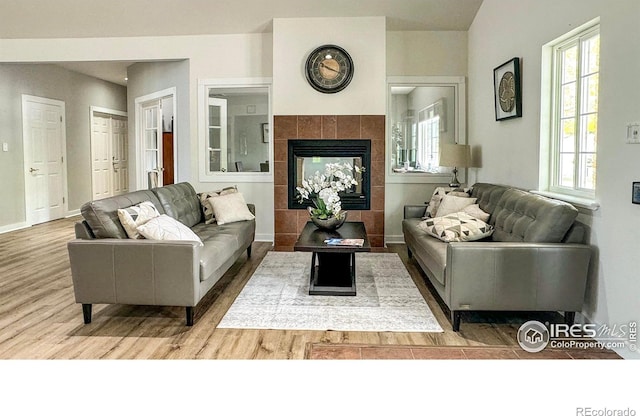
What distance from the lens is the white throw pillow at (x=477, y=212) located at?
446 cm

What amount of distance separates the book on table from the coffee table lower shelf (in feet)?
0.51

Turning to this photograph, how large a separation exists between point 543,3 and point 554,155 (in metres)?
1.15

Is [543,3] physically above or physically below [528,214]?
above

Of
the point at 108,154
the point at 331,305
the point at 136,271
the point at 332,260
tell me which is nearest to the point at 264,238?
the point at 332,260

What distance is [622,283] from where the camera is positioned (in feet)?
9.57

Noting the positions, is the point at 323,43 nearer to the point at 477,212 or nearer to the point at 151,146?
the point at 477,212

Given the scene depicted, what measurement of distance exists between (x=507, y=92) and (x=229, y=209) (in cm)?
284

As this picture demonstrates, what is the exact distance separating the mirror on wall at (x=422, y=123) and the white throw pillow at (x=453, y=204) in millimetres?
1452

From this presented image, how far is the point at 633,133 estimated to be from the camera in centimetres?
276

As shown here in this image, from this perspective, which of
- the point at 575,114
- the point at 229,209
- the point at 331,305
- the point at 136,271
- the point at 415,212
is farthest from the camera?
the point at 415,212

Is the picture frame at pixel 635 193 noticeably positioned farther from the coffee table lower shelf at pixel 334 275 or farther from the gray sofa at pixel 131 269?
the gray sofa at pixel 131 269
